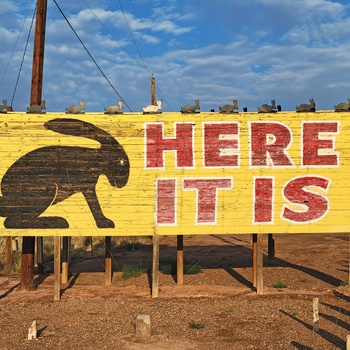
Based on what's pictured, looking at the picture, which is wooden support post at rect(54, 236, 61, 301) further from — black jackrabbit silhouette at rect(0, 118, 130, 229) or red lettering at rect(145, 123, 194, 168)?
red lettering at rect(145, 123, 194, 168)

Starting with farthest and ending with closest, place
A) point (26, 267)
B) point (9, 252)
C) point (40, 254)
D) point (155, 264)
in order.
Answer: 1. point (9, 252)
2. point (40, 254)
3. point (26, 267)
4. point (155, 264)

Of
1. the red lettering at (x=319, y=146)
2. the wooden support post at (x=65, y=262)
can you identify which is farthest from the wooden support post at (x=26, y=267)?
the red lettering at (x=319, y=146)

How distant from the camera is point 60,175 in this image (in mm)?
14727

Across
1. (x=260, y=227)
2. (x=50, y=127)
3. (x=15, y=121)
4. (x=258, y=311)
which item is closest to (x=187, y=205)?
(x=260, y=227)

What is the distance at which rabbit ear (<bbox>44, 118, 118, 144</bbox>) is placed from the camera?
14742 millimetres

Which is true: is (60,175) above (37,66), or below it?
below

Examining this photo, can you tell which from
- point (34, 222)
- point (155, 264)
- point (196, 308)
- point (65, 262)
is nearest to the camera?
point (196, 308)

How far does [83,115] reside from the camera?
48.5 ft

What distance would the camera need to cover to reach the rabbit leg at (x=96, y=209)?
1471 cm

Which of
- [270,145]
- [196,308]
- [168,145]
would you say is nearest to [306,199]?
[270,145]

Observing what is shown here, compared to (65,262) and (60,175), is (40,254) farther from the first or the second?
(60,175)

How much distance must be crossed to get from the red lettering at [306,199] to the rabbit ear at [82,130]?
239 inches

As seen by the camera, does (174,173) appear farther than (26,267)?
No

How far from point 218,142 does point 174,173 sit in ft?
5.86
